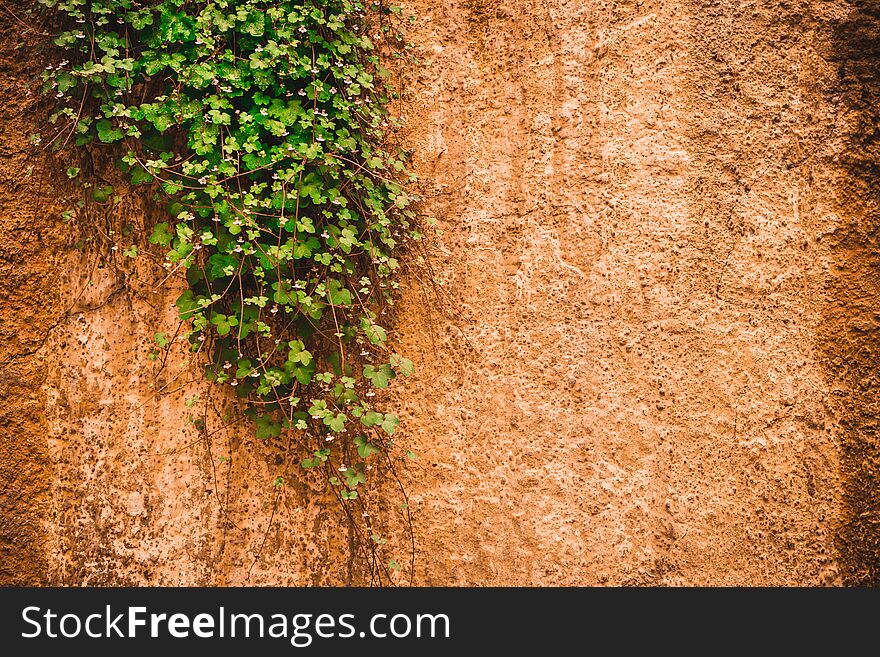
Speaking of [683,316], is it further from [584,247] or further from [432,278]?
[432,278]

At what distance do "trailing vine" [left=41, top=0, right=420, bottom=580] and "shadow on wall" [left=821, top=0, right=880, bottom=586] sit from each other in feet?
5.03

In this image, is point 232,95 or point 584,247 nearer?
point 232,95

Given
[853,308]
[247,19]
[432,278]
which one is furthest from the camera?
[432,278]

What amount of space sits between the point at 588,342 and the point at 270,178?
1277 mm

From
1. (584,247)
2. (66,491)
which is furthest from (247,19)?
(66,491)

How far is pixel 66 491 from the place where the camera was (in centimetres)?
209

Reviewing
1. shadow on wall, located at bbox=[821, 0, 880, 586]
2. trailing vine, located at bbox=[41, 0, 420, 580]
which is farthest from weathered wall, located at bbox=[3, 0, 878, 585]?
trailing vine, located at bbox=[41, 0, 420, 580]

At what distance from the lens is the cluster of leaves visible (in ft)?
6.20

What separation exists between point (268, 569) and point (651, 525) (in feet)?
4.60

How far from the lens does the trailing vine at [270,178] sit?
1892mm

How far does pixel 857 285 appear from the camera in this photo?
79.0 inches

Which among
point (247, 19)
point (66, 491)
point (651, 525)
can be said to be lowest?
point (651, 525)

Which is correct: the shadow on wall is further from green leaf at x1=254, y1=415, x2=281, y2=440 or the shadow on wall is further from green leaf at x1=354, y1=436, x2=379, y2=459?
green leaf at x1=254, y1=415, x2=281, y2=440

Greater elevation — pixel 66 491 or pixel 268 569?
pixel 66 491
